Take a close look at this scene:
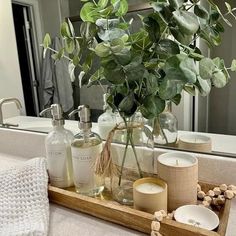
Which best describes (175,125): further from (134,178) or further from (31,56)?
(31,56)

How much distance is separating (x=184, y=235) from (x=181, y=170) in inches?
5.5

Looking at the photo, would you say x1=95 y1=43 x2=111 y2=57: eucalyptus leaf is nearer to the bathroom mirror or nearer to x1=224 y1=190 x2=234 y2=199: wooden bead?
the bathroom mirror

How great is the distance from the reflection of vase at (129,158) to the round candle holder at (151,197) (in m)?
0.08

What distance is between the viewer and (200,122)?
814 mm

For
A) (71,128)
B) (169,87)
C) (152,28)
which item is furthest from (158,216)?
(71,128)

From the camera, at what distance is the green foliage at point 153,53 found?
48 cm

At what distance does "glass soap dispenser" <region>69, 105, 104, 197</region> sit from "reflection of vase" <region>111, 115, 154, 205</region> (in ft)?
0.16

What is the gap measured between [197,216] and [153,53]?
0.39m

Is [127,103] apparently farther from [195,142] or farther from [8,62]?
[8,62]

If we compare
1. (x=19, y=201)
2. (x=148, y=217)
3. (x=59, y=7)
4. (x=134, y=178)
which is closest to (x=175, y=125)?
(x=134, y=178)

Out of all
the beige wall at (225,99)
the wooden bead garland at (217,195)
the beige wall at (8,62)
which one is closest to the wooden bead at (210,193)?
the wooden bead garland at (217,195)

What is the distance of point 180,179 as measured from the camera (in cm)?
57

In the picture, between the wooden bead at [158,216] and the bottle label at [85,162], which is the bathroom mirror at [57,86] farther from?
the wooden bead at [158,216]

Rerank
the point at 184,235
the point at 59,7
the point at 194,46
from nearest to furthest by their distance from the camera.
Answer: the point at 184,235, the point at 194,46, the point at 59,7
